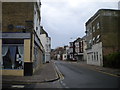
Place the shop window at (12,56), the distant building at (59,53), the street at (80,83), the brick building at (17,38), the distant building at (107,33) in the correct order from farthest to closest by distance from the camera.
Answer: the distant building at (59,53) < the distant building at (107,33) < the shop window at (12,56) < the brick building at (17,38) < the street at (80,83)

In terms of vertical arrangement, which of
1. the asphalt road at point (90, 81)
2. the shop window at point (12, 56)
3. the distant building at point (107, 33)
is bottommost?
the asphalt road at point (90, 81)

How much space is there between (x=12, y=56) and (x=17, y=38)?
1.75 meters

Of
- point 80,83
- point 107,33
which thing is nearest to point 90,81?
point 80,83

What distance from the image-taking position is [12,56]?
20312 mm

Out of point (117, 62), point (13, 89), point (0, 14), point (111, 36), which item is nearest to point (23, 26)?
point (0, 14)

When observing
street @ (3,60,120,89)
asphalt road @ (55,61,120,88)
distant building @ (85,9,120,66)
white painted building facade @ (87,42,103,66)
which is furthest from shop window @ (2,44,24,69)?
white painted building facade @ (87,42,103,66)

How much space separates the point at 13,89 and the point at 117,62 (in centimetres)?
2328

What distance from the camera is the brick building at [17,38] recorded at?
1973 cm

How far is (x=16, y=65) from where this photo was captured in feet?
65.7

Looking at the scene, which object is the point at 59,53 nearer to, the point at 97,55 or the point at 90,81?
the point at 97,55

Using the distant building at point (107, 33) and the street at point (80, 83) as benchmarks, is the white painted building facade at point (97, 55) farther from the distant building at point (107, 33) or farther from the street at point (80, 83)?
the street at point (80, 83)

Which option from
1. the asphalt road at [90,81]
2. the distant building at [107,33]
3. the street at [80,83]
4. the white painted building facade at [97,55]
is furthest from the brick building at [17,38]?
the white painted building facade at [97,55]

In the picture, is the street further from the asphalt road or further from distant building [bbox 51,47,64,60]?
distant building [bbox 51,47,64,60]

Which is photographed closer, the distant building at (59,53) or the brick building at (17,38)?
the brick building at (17,38)
